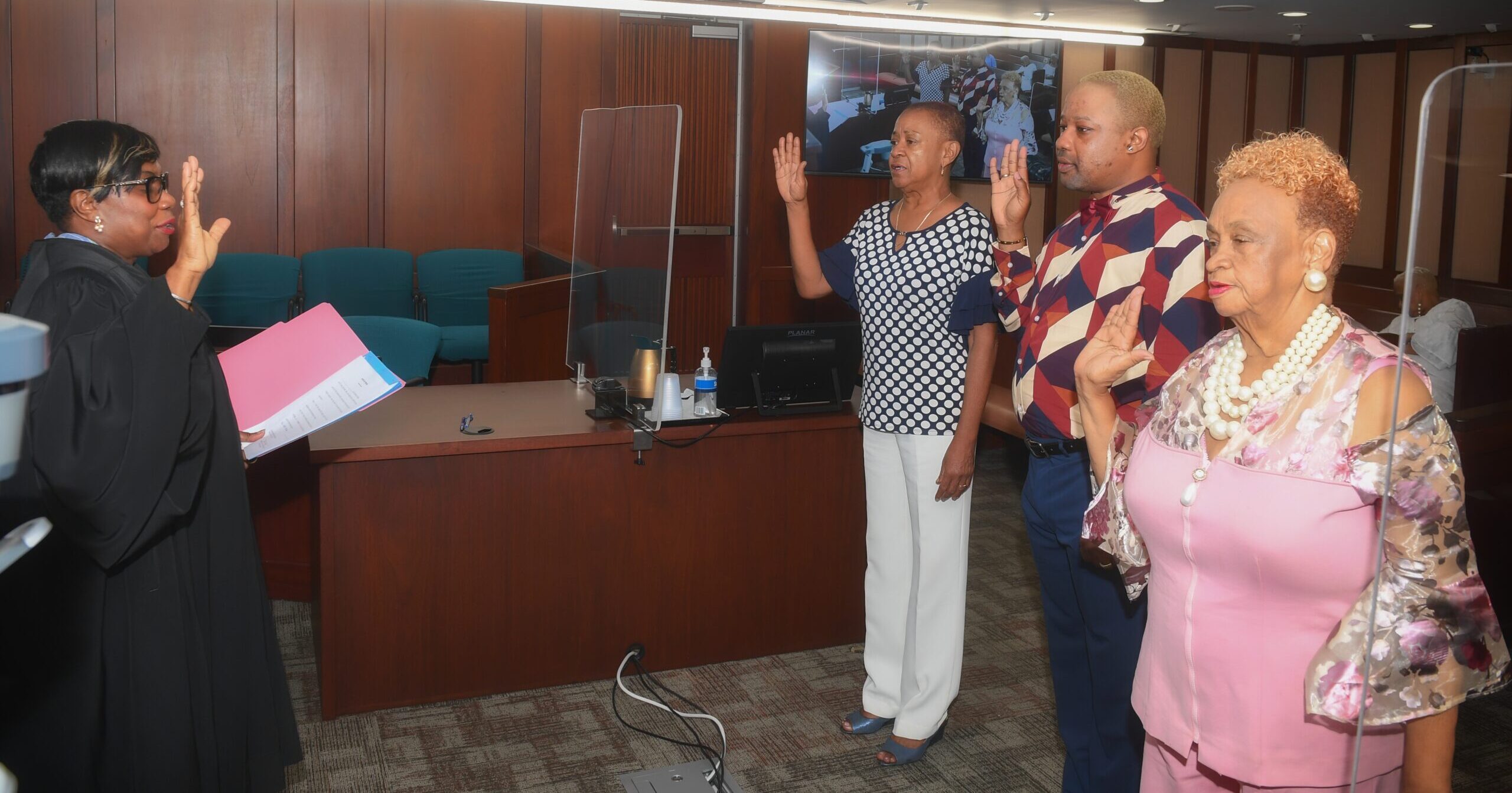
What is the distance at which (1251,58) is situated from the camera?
32.2 feet

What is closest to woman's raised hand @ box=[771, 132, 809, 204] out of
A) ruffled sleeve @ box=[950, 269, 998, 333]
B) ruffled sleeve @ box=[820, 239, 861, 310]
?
ruffled sleeve @ box=[820, 239, 861, 310]

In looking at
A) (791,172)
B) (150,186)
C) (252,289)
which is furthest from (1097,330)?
(252,289)

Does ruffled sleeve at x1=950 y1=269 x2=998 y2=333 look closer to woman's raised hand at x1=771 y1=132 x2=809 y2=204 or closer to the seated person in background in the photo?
woman's raised hand at x1=771 y1=132 x2=809 y2=204

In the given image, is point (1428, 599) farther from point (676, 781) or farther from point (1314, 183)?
point (676, 781)

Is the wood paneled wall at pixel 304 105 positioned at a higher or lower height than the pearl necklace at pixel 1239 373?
higher

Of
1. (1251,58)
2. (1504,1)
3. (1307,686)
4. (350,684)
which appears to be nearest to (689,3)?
(350,684)

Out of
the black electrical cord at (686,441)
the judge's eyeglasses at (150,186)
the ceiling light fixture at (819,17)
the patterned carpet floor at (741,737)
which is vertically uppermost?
the ceiling light fixture at (819,17)

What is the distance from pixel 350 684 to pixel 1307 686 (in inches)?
104

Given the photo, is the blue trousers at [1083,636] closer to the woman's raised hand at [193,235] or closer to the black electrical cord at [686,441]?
the black electrical cord at [686,441]

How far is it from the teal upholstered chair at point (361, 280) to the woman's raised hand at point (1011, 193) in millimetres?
4952

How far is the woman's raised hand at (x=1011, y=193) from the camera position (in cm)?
263

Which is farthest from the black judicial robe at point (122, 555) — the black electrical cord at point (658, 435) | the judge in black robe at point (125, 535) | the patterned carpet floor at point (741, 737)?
the black electrical cord at point (658, 435)

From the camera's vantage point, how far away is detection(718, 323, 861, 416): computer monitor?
356cm

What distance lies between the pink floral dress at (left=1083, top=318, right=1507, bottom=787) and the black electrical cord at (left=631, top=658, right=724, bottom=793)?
1535 mm
